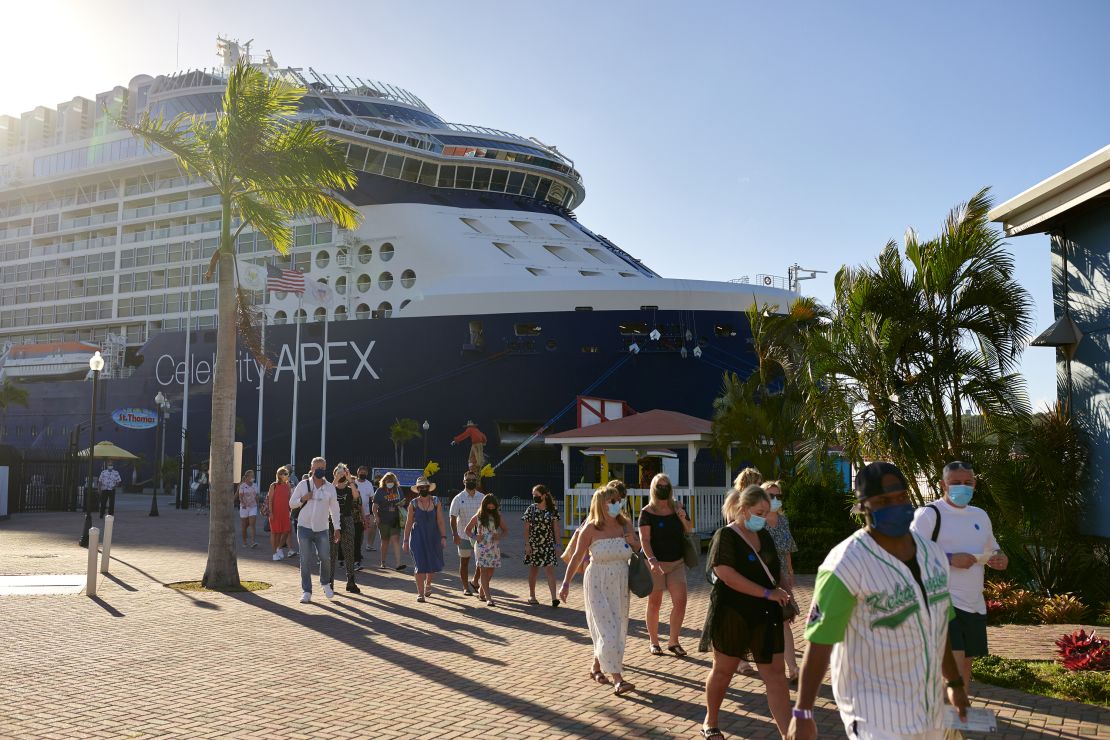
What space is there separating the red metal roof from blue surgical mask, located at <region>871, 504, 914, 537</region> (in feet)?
44.7

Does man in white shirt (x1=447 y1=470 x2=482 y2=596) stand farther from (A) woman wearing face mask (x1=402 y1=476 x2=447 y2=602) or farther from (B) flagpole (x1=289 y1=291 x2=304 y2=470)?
(B) flagpole (x1=289 y1=291 x2=304 y2=470)

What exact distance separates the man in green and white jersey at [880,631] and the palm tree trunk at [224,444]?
1042cm

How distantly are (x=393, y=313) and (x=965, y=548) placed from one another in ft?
82.7

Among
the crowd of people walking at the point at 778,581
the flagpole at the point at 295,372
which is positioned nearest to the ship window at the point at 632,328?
the flagpole at the point at 295,372

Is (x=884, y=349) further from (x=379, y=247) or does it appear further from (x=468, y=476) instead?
(x=379, y=247)

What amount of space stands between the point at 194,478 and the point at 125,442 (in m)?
7.66

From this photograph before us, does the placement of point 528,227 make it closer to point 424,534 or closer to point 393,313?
point 393,313

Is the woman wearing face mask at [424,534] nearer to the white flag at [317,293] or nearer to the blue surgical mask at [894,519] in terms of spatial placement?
the blue surgical mask at [894,519]

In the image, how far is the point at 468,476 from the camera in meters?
11.8

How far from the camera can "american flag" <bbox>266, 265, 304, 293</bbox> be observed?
28.2 meters

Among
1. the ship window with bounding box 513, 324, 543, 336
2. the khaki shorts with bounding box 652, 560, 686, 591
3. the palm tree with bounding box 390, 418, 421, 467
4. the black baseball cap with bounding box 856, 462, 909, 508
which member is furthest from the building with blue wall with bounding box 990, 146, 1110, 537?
the palm tree with bounding box 390, 418, 421, 467

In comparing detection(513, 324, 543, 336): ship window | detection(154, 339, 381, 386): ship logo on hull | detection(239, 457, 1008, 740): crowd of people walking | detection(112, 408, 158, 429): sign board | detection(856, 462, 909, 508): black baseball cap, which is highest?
detection(513, 324, 543, 336): ship window

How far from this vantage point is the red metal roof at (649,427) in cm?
1698

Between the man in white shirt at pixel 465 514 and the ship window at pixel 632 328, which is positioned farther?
the ship window at pixel 632 328
